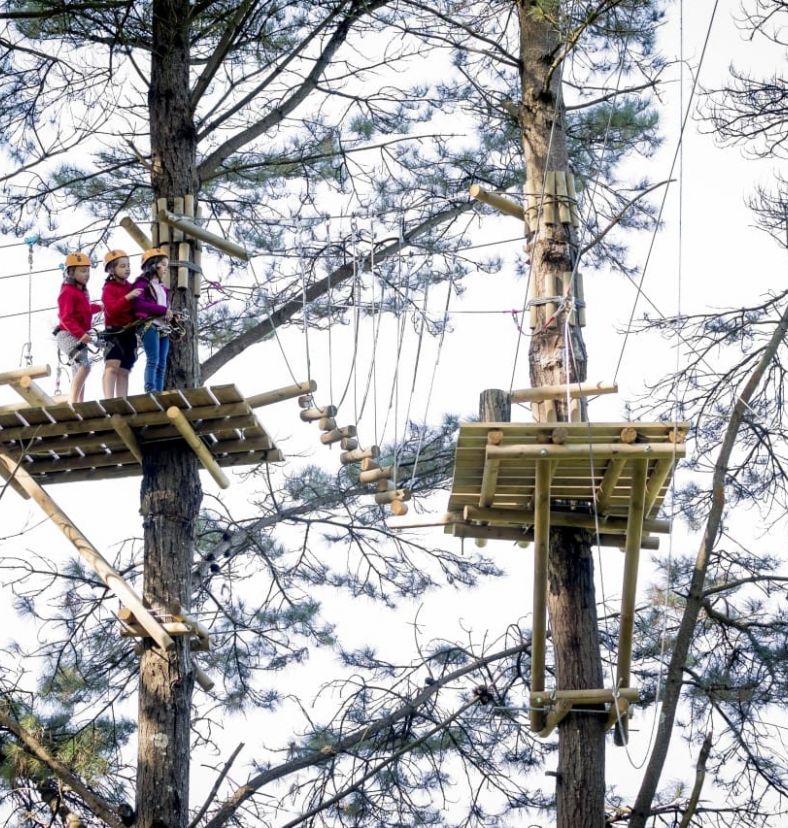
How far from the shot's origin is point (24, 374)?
8727 mm

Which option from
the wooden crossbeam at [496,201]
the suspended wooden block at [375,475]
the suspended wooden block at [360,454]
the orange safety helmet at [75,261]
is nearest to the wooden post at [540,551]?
the suspended wooden block at [375,475]

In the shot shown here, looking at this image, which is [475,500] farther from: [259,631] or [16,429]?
[259,631]

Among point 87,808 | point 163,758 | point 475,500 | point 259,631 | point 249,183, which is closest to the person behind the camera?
point 475,500

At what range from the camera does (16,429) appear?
28.5 ft

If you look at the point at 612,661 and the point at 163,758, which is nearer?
the point at 163,758

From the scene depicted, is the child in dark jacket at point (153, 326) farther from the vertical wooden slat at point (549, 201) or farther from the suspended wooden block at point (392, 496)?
the vertical wooden slat at point (549, 201)

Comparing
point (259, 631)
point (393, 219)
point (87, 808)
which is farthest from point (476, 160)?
point (87, 808)

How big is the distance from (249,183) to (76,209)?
1.21 meters

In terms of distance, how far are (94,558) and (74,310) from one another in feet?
4.31

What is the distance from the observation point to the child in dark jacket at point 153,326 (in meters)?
8.83

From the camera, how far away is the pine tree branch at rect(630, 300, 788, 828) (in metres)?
7.91

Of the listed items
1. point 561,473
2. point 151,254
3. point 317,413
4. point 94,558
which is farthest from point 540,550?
point 151,254

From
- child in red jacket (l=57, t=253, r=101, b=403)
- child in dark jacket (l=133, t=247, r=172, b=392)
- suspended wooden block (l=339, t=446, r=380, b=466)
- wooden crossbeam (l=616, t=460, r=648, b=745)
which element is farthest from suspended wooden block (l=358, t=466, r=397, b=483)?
child in red jacket (l=57, t=253, r=101, b=403)

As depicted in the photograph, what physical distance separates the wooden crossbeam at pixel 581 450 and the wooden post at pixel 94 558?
2.40 meters
